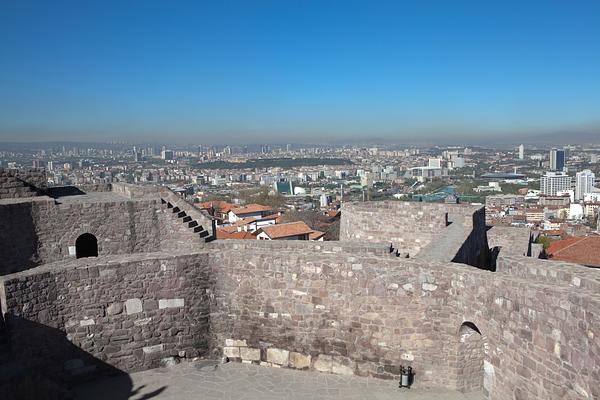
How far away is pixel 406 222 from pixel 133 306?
784 centimetres

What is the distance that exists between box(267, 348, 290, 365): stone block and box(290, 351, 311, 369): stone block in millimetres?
101

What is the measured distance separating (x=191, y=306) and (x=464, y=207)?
8.06 metres

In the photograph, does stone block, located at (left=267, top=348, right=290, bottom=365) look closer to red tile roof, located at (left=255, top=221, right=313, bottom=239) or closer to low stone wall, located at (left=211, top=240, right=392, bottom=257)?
low stone wall, located at (left=211, top=240, right=392, bottom=257)

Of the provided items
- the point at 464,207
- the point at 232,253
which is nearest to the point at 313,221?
the point at 464,207

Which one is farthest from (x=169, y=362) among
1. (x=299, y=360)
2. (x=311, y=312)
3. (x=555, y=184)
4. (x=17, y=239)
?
(x=555, y=184)

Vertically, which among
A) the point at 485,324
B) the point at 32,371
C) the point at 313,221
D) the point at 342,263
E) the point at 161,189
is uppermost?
the point at 161,189

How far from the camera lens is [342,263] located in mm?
8711

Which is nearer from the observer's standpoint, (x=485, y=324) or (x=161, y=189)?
(x=485, y=324)

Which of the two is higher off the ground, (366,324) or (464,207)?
(464,207)

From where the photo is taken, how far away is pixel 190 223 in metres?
12.1

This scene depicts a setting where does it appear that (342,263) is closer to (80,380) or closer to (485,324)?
(485,324)

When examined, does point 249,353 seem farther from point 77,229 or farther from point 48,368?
point 77,229

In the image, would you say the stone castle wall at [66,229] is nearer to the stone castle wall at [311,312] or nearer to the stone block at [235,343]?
the stone castle wall at [311,312]

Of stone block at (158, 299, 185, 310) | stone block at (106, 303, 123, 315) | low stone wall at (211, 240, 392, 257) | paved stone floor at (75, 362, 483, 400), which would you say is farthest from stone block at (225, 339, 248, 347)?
stone block at (106, 303, 123, 315)
